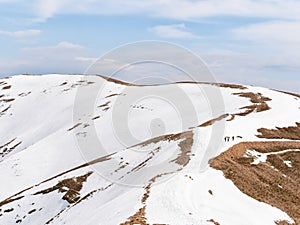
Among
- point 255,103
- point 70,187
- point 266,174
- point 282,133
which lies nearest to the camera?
point 266,174

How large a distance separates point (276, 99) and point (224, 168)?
52.1 metres

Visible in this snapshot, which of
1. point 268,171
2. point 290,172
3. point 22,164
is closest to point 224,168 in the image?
point 268,171

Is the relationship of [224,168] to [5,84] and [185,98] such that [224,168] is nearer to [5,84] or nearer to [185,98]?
[185,98]

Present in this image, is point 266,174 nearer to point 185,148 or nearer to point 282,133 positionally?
point 185,148

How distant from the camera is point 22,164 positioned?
69.1 m

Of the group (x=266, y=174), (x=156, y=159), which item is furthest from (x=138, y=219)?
(x=266, y=174)

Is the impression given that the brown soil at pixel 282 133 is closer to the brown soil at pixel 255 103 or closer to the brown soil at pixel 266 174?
the brown soil at pixel 266 174

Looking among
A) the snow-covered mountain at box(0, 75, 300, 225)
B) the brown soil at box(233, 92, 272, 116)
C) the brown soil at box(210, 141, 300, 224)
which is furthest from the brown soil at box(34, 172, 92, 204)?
the brown soil at box(233, 92, 272, 116)

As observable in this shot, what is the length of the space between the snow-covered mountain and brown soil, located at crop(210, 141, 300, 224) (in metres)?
0.16

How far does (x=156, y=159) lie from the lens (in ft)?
139

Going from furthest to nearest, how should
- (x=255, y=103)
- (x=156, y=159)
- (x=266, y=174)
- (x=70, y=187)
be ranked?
(x=255, y=103)
(x=70, y=187)
(x=156, y=159)
(x=266, y=174)

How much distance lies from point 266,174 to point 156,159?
12.1m

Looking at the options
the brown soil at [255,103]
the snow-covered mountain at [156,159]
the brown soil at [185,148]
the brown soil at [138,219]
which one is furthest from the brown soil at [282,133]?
the brown soil at [138,219]

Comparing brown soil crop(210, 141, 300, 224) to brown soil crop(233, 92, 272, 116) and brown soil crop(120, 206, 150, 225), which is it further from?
brown soil crop(233, 92, 272, 116)
